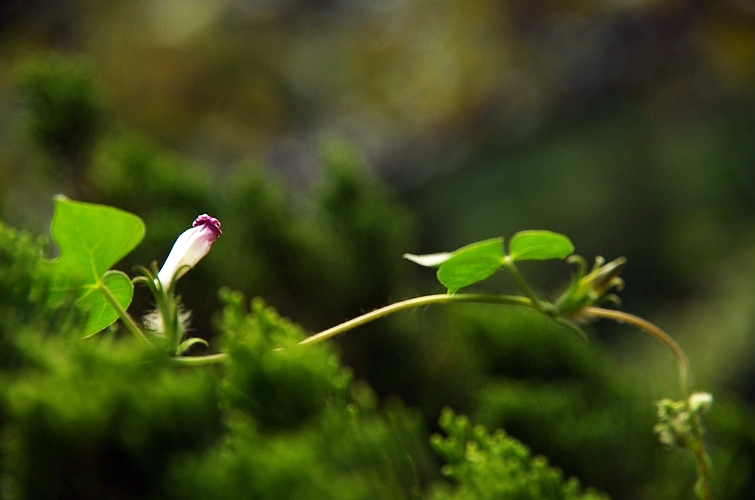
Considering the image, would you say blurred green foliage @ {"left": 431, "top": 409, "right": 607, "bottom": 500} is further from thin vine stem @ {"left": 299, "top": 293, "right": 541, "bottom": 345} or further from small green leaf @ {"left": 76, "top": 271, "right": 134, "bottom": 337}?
small green leaf @ {"left": 76, "top": 271, "right": 134, "bottom": 337}

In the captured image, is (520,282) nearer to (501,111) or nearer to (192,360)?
(192,360)

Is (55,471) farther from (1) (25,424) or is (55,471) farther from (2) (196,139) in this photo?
(2) (196,139)

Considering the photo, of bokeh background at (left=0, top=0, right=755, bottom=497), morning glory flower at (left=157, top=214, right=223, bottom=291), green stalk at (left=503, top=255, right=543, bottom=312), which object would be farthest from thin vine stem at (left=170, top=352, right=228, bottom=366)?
bokeh background at (left=0, top=0, right=755, bottom=497)

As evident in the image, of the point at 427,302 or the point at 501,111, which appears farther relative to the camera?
the point at 501,111

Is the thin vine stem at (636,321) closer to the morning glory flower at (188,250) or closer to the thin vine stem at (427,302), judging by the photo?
the thin vine stem at (427,302)

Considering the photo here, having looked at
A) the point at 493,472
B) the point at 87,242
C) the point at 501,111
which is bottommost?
the point at 501,111

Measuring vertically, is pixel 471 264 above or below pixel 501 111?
above

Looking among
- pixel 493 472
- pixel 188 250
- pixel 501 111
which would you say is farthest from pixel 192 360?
pixel 501 111
